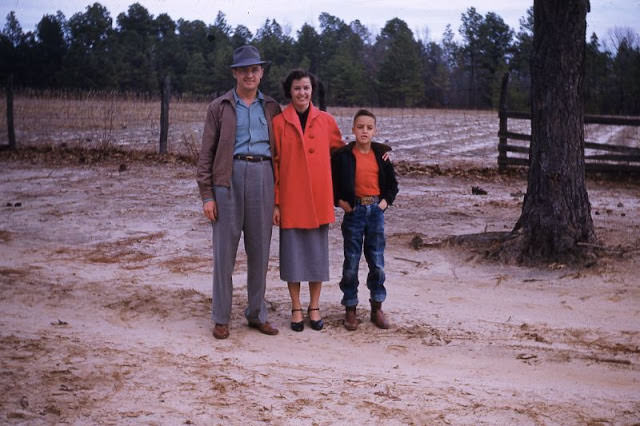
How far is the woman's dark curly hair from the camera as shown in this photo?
4.98m

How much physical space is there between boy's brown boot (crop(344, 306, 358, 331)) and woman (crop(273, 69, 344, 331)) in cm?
36

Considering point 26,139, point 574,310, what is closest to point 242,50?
point 574,310

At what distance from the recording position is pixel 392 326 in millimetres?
5406

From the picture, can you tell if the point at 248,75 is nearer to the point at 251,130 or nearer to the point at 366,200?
the point at 251,130

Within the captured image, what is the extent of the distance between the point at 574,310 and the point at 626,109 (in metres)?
41.3

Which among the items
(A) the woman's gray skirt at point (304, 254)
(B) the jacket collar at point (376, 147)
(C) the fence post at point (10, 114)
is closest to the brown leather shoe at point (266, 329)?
(A) the woman's gray skirt at point (304, 254)

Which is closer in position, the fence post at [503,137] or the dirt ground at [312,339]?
the dirt ground at [312,339]

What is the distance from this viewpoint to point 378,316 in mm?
5391

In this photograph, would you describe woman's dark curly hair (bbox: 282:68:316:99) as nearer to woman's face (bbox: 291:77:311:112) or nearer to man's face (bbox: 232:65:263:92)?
woman's face (bbox: 291:77:311:112)

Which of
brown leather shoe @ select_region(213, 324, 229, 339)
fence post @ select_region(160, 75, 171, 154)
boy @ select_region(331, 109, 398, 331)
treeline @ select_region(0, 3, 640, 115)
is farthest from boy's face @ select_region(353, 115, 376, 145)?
treeline @ select_region(0, 3, 640, 115)

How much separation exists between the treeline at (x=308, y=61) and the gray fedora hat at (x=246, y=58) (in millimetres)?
37154

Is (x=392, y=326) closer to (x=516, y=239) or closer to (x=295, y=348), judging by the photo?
(x=295, y=348)

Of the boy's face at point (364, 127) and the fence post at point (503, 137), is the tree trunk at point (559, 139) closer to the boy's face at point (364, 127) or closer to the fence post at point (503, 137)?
the boy's face at point (364, 127)

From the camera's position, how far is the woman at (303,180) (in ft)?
16.5
